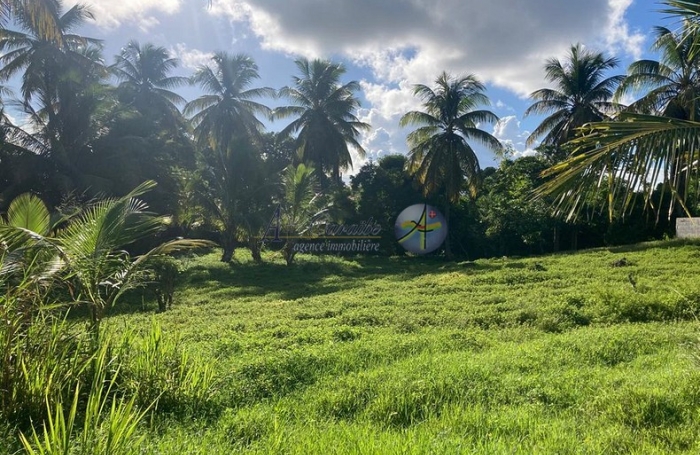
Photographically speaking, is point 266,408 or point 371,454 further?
point 266,408

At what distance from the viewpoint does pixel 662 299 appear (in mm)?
7102

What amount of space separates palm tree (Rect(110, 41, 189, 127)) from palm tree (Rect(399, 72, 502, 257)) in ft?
36.1

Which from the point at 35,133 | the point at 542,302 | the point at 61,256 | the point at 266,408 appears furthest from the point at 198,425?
the point at 35,133

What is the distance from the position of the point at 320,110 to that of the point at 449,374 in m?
20.5

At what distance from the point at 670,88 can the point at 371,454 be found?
61.7 feet

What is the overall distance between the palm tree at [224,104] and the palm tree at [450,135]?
23.0ft

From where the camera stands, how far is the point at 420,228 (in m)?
22.3

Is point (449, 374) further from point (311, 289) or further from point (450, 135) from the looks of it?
point (450, 135)

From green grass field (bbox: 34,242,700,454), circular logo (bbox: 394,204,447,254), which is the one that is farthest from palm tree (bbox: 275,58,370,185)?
green grass field (bbox: 34,242,700,454)

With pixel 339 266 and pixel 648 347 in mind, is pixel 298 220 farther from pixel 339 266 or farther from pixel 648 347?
pixel 648 347

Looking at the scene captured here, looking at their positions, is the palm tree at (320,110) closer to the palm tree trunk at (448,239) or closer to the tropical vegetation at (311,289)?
the tropical vegetation at (311,289)

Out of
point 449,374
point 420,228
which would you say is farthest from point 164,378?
point 420,228

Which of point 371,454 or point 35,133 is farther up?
point 35,133

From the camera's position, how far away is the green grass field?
8.50 ft
